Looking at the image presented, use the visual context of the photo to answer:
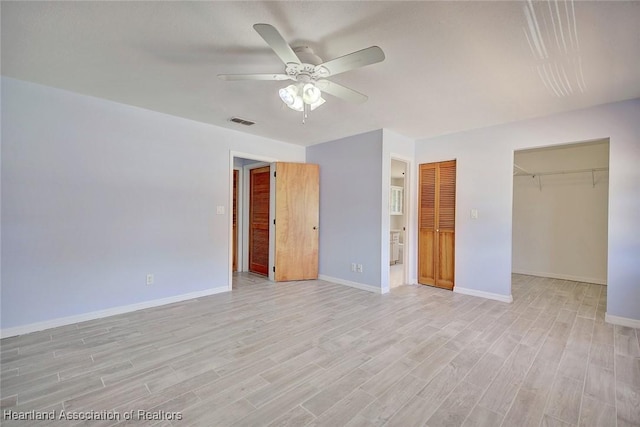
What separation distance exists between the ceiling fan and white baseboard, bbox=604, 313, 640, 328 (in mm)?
3658

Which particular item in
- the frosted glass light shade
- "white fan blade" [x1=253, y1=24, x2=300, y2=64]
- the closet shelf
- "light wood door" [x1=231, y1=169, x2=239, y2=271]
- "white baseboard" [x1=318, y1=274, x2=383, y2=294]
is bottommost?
"white baseboard" [x1=318, y1=274, x2=383, y2=294]

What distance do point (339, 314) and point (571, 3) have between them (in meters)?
3.21

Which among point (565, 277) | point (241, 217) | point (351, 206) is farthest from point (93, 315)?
point (565, 277)

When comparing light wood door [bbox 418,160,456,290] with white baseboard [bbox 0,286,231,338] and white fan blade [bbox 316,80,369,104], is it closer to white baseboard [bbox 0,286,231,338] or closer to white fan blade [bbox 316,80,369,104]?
white fan blade [bbox 316,80,369,104]

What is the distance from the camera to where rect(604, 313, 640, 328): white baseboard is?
2988 millimetres

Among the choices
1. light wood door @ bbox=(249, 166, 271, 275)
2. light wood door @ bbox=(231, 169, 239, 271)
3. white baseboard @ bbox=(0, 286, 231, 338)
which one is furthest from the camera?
light wood door @ bbox=(231, 169, 239, 271)

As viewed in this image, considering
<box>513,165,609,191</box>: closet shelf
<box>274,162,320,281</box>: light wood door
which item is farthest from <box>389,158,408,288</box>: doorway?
<box>513,165,609,191</box>: closet shelf

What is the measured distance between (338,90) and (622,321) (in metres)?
3.94

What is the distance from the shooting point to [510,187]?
12.5 ft

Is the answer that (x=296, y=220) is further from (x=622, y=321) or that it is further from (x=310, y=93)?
(x=622, y=321)

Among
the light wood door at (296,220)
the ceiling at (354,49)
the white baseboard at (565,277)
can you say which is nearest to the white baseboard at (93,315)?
the light wood door at (296,220)

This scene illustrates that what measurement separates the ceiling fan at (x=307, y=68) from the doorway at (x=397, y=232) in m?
2.70

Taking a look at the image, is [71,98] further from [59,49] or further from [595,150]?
[595,150]

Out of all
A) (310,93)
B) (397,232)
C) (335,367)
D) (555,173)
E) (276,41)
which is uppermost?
(276,41)
